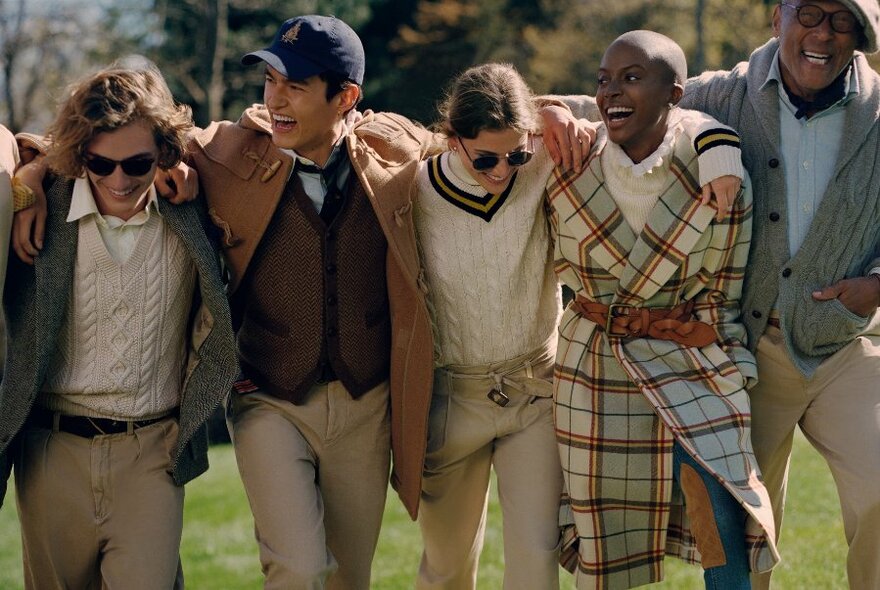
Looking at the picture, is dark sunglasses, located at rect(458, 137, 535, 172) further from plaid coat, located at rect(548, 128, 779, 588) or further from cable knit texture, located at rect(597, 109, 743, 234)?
cable knit texture, located at rect(597, 109, 743, 234)

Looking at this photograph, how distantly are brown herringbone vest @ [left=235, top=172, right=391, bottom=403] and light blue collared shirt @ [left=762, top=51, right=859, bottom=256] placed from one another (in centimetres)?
158

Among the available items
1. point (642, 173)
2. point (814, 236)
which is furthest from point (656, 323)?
point (814, 236)

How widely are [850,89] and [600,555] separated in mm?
2013

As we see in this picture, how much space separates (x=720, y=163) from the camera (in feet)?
13.6

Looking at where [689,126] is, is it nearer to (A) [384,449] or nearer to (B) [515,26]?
(A) [384,449]

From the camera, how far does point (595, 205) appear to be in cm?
436

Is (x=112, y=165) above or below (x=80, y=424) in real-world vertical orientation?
above

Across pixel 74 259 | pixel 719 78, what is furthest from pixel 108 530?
pixel 719 78

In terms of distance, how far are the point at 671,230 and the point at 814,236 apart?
0.59 m

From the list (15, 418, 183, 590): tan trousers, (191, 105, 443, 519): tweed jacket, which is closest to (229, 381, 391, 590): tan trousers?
(191, 105, 443, 519): tweed jacket

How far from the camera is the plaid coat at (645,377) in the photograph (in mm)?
4270

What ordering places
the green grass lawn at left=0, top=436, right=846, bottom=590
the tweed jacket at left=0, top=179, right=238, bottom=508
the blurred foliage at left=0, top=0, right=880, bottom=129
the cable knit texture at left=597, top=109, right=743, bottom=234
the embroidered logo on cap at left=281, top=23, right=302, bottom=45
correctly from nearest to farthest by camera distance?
the tweed jacket at left=0, top=179, right=238, bottom=508, the cable knit texture at left=597, top=109, right=743, bottom=234, the embroidered logo on cap at left=281, top=23, right=302, bottom=45, the green grass lawn at left=0, top=436, right=846, bottom=590, the blurred foliage at left=0, top=0, right=880, bottom=129

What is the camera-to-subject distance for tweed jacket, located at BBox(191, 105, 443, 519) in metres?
4.45

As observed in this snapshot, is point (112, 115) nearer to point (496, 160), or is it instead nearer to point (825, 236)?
point (496, 160)
